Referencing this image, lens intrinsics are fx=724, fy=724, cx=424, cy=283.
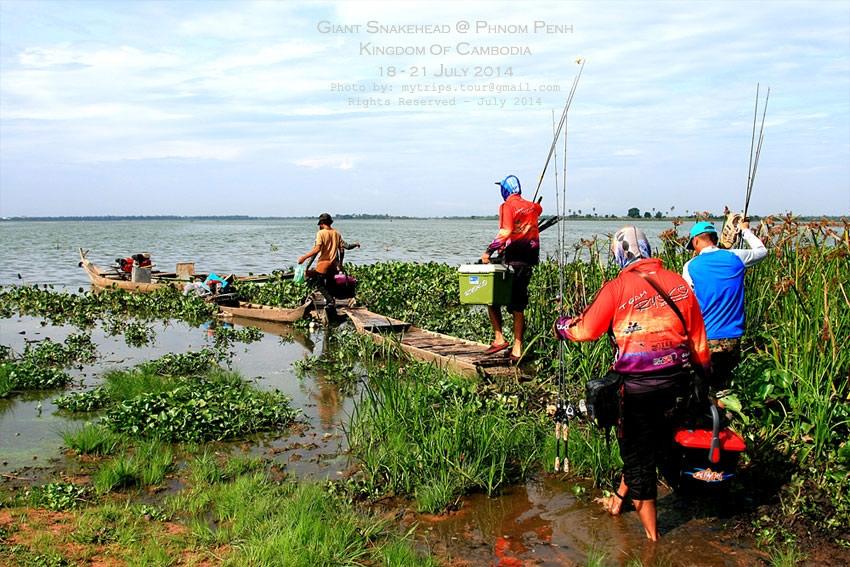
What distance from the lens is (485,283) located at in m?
8.20

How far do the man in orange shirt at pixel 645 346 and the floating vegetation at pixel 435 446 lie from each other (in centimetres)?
126

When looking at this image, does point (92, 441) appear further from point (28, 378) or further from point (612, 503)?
point (612, 503)

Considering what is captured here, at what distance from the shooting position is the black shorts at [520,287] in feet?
27.3

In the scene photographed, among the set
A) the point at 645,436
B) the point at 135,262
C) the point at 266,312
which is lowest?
the point at 266,312

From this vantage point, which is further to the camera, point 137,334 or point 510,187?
point 137,334

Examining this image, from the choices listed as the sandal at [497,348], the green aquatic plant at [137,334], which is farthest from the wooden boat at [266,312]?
the sandal at [497,348]

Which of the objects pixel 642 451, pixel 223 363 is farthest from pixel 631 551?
pixel 223 363

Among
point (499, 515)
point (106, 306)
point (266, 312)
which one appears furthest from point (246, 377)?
point (106, 306)

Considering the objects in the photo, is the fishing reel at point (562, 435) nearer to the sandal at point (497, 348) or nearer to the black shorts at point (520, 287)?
the black shorts at point (520, 287)

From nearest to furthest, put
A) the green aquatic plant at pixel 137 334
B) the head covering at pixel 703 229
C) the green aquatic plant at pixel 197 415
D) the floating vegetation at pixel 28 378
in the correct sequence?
1. the head covering at pixel 703 229
2. the green aquatic plant at pixel 197 415
3. the floating vegetation at pixel 28 378
4. the green aquatic plant at pixel 137 334

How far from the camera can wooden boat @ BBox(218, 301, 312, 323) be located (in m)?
14.3

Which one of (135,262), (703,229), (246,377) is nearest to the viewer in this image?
(703,229)

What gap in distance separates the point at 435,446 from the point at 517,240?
329 centimetres

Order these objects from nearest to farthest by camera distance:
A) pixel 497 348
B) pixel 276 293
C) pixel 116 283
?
pixel 497 348 < pixel 276 293 < pixel 116 283
